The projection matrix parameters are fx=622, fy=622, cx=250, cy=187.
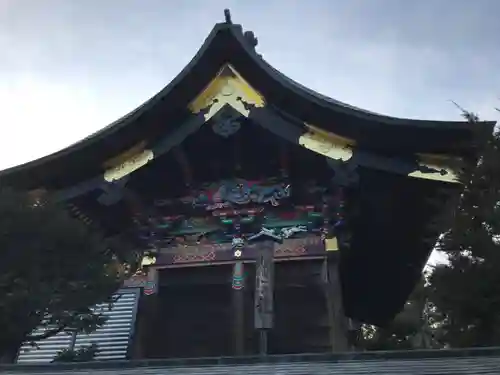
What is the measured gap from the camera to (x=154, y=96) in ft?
26.4

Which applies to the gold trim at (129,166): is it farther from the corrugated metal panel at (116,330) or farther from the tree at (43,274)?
the tree at (43,274)

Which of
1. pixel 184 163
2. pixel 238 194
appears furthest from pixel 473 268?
pixel 184 163

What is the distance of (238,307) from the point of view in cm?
760

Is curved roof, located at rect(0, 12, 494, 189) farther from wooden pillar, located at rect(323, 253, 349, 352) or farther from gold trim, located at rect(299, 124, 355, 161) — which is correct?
wooden pillar, located at rect(323, 253, 349, 352)

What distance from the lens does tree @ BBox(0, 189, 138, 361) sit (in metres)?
5.79

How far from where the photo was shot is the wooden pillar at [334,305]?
735 cm

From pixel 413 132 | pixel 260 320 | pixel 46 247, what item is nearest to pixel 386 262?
pixel 413 132

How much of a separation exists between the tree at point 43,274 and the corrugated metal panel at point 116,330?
3.96ft

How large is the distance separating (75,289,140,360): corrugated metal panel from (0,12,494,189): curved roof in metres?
1.90

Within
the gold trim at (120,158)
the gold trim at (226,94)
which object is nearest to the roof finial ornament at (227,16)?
the gold trim at (226,94)

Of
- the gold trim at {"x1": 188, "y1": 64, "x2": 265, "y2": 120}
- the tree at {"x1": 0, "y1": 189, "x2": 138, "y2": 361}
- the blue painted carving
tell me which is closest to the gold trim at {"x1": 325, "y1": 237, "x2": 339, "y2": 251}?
the blue painted carving

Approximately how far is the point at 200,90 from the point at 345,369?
15.5 ft

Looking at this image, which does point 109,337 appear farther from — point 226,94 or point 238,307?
point 226,94

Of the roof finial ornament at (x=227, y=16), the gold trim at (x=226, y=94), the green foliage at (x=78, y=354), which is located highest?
the roof finial ornament at (x=227, y=16)
